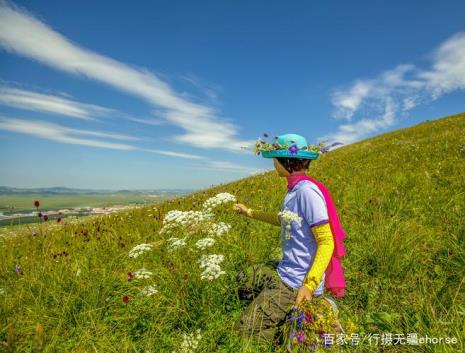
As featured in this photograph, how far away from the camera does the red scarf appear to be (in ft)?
11.5

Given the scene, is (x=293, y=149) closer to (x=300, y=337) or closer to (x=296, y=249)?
(x=296, y=249)

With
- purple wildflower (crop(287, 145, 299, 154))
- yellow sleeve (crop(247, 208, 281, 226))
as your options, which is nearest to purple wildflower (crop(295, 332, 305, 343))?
yellow sleeve (crop(247, 208, 281, 226))

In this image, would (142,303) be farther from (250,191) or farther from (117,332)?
(250,191)

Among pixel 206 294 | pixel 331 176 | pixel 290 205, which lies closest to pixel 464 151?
pixel 331 176

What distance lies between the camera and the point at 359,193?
329 inches

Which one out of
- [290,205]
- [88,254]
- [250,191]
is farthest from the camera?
[250,191]

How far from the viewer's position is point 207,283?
4078 mm

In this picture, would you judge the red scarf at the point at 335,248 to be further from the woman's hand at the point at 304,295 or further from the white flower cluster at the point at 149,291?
the white flower cluster at the point at 149,291

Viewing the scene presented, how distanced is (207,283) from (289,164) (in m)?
1.82

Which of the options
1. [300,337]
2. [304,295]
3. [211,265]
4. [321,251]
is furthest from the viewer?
[211,265]

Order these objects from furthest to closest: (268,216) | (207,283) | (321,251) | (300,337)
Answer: (268,216) → (207,283) → (321,251) → (300,337)

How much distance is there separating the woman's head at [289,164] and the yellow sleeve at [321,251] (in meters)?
0.76

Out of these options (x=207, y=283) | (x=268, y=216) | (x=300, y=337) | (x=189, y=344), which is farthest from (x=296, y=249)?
(x=189, y=344)

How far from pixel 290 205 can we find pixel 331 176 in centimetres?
805
